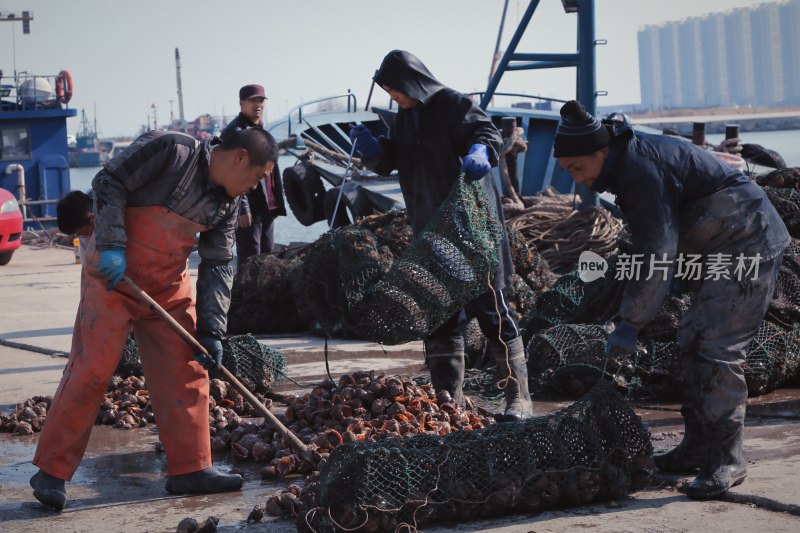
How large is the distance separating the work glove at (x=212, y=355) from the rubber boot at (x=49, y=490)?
0.82 meters

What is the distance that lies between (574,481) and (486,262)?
143 cm

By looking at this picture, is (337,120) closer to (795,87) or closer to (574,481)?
(574,481)

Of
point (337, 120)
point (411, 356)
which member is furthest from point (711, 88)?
point (411, 356)

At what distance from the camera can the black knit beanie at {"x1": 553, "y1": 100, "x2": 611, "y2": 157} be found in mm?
4523

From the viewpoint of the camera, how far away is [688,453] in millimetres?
4926

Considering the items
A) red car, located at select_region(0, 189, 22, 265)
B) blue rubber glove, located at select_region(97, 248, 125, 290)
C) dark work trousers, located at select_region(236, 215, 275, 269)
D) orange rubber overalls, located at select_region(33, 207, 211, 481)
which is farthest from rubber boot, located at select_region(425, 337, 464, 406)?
red car, located at select_region(0, 189, 22, 265)

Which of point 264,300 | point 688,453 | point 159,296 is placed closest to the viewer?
point 688,453

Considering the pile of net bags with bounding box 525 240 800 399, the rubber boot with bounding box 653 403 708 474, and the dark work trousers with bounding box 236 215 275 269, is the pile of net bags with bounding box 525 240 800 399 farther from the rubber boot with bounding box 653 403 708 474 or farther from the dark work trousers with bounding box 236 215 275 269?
the dark work trousers with bounding box 236 215 275 269

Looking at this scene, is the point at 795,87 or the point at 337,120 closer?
the point at 337,120

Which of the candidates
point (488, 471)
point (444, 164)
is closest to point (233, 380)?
point (488, 471)

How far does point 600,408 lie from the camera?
4.72m

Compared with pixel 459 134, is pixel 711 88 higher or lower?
higher

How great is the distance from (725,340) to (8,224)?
1456 centimetres

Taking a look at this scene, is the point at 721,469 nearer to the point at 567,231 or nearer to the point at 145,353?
the point at 145,353
